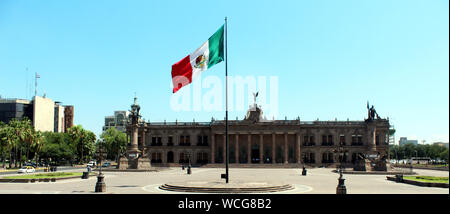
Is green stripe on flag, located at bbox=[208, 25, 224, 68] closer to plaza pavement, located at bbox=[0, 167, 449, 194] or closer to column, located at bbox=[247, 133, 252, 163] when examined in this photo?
plaza pavement, located at bbox=[0, 167, 449, 194]

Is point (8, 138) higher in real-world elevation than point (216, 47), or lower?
lower

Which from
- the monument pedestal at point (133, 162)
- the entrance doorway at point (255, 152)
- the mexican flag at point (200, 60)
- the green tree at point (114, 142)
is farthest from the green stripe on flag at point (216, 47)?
the green tree at point (114, 142)

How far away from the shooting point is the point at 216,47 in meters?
32.5

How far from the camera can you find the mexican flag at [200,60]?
32.4 meters

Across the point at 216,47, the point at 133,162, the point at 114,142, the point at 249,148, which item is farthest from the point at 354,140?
the point at 216,47

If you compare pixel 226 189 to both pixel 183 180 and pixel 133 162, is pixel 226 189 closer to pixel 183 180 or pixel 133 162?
pixel 183 180

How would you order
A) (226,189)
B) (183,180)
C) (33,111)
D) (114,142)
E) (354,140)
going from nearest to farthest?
(226,189)
(183,180)
(354,140)
(114,142)
(33,111)

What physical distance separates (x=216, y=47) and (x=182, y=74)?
354 centimetres

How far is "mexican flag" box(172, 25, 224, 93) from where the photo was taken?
32.4 metres
